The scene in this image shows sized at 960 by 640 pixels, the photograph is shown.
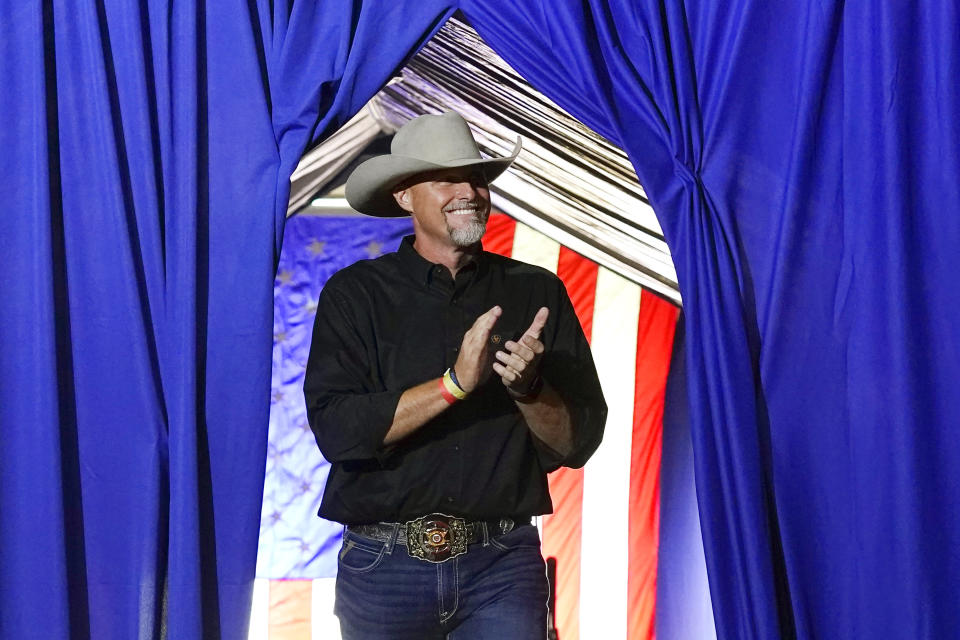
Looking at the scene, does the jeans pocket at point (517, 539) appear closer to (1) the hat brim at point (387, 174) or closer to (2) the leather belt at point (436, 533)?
(2) the leather belt at point (436, 533)

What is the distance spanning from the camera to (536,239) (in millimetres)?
4027

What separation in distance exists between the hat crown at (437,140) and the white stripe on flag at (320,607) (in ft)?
6.35

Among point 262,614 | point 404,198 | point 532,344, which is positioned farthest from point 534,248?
point 532,344

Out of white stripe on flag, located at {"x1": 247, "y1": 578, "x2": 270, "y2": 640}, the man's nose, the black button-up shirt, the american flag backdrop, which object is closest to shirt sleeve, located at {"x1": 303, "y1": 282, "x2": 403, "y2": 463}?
the black button-up shirt

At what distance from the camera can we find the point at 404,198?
8.46 feet

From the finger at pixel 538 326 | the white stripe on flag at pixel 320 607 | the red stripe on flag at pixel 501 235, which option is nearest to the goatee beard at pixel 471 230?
the finger at pixel 538 326

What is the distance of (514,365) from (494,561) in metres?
0.44

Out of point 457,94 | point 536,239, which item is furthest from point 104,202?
point 536,239

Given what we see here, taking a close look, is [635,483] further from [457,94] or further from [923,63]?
[923,63]

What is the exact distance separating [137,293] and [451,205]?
74 centimetres

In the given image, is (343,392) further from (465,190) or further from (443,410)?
(465,190)

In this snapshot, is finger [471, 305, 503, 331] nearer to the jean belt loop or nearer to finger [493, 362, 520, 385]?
finger [493, 362, 520, 385]

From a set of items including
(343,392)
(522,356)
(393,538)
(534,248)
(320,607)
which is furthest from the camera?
(534,248)

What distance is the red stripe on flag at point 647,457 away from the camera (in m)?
3.87
